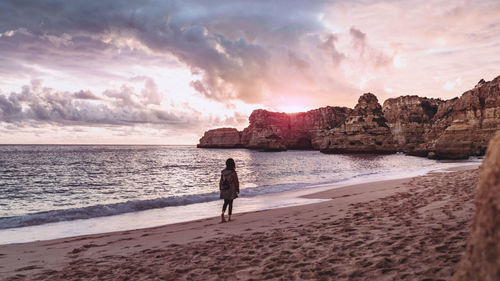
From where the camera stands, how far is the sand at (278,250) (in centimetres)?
501

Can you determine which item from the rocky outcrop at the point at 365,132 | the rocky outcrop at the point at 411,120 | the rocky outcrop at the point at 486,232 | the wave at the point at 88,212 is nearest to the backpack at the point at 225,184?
the wave at the point at 88,212

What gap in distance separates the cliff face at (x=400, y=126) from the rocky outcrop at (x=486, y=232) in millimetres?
63742

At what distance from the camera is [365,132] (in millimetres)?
107438

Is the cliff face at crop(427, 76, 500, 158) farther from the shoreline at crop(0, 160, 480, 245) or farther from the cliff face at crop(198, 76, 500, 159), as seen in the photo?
the shoreline at crop(0, 160, 480, 245)

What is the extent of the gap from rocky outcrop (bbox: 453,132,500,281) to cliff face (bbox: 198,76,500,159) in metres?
63.7

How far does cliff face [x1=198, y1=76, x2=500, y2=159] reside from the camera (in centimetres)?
5738

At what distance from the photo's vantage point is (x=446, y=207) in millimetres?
9039

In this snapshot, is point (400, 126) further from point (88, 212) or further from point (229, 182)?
point (88, 212)

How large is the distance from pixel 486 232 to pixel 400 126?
130 m

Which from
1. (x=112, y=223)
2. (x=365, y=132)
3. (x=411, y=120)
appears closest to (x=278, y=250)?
(x=112, y=223)

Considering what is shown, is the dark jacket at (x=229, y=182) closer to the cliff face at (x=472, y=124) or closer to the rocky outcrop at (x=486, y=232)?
the rocky outcrop at (x=486, y=232)

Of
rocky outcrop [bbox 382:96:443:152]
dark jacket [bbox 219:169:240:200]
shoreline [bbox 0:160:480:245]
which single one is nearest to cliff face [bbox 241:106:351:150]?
rocky outcrop [bbox 382:96:443:152]

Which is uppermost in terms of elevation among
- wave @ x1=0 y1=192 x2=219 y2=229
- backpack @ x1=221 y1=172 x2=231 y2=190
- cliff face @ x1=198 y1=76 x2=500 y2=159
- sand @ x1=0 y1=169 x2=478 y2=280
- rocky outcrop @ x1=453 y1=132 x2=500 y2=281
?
cliff face @ x1=198 y1=76 x2=500 y2=159

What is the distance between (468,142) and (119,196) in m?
61.0
